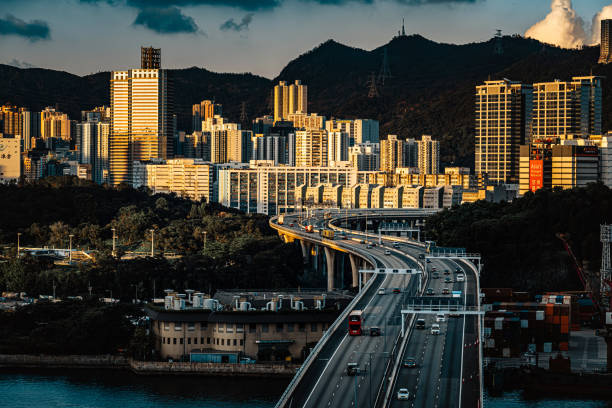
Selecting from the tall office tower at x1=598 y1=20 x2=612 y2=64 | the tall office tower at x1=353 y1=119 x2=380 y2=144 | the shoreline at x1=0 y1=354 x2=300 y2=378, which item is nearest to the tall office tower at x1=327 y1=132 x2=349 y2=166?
the tall office tower at x1=353 y1=119 x2=380 y2=144

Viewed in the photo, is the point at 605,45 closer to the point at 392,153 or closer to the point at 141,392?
the point at 392,153

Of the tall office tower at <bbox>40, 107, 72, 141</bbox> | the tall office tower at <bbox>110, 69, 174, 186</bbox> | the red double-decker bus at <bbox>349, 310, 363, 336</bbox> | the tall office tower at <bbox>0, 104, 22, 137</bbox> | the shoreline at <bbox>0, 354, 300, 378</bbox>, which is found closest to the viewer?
the red double-decker bus at <bbox>349, 310, 363, 336</bbox>

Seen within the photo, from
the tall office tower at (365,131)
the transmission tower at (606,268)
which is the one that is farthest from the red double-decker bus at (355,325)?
the tall office tower at (365,131)

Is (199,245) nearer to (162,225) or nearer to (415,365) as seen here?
(162,225)

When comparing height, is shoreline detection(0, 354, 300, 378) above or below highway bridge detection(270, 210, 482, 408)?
below

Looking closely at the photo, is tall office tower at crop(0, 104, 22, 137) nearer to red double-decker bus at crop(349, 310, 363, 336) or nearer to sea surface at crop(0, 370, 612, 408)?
sea surface at crop(0, 370, 612, 408)

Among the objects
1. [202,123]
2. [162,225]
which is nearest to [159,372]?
[162,225]
